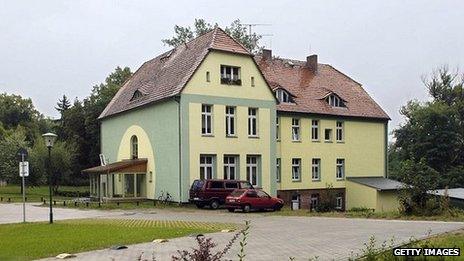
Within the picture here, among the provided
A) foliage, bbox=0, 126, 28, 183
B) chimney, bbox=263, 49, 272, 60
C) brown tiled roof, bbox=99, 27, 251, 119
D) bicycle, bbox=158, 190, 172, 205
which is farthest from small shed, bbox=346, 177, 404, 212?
foliage, bbox=0, 126, 28, 183

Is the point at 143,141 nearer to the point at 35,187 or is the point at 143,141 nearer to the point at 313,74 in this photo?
the point at 313,74

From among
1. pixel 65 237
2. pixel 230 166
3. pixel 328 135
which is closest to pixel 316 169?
pixel 328 135

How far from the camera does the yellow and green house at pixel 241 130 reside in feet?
115

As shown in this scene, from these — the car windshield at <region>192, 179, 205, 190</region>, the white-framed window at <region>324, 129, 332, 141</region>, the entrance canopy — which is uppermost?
the white-framed window at <region>324, 129, 332, 141</region>

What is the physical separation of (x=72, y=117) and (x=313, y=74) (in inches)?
1396

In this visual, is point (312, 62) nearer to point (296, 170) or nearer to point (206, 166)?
point (296, 170)

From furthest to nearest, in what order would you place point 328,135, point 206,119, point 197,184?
point 328,135 < point 206,119 < point 197,184

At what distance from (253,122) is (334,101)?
967 cm

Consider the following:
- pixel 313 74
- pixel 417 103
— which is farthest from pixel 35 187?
pixel 417 103

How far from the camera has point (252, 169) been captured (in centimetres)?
3769

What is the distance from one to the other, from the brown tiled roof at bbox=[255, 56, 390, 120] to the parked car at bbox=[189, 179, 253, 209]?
9.51 meters

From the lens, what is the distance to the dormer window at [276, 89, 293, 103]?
41.2 m

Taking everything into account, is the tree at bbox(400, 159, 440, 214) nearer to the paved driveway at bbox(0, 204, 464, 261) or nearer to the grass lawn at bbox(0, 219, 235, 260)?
the paved driveway at bbox(0, 204, 464, 261)

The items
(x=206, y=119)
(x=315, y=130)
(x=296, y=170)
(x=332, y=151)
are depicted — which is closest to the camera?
(x=206, y=119)
